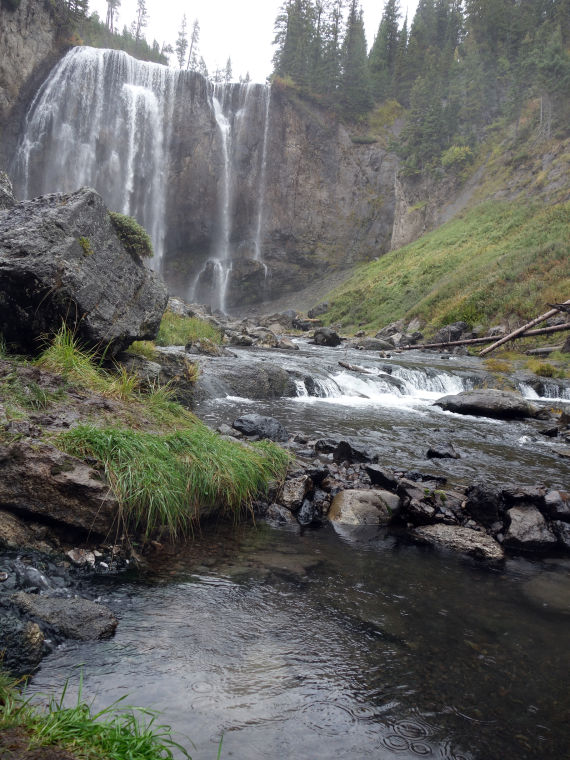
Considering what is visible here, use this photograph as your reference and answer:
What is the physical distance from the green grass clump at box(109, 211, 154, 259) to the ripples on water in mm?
6057

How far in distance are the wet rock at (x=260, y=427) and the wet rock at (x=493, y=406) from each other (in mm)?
6762

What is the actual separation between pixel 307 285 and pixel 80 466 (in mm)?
53131

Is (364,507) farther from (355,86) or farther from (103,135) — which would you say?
(355,86)

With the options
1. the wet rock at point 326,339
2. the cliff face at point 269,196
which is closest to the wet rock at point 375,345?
the wet rock at point 326,339

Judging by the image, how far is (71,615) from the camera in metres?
3.34

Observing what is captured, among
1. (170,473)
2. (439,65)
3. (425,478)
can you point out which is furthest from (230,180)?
(170,473)

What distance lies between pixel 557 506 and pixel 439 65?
2623 inches

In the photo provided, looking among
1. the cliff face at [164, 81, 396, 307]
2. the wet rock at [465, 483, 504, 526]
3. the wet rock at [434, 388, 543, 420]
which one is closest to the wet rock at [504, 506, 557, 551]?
the wet rock at [465, 483, 504, 526]

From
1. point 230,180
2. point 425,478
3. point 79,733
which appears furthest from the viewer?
point 230,180

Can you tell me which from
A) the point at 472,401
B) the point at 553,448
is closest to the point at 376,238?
the point at 472,401

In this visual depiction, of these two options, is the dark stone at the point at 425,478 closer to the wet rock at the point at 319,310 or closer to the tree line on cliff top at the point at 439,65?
the wet rock at the point at 319,310

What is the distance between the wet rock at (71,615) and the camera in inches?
127

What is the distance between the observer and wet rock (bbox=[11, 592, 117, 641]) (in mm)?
3223

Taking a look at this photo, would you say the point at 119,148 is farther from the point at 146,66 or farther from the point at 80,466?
the point at 80,466
